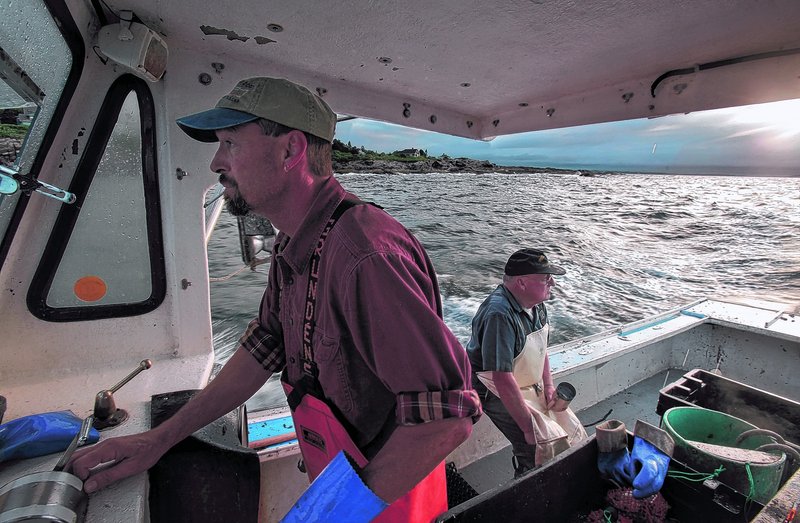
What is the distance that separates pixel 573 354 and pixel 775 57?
2.58m

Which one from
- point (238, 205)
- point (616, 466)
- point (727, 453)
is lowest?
point (616, 466)

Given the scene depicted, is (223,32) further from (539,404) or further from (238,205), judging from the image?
(539,404)

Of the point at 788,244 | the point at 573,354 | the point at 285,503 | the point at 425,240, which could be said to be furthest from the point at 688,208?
the point at 285,503

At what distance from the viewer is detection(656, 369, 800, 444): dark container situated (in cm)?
265

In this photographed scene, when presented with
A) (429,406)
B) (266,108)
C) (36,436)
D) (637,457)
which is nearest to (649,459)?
(637,457)

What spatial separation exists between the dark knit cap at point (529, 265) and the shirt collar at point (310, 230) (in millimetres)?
1715

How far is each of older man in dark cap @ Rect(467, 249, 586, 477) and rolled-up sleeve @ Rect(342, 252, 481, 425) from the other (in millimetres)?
1601

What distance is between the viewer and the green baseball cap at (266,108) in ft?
3.70

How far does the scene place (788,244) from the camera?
66.8 ft

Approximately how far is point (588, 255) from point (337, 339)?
16629 mm

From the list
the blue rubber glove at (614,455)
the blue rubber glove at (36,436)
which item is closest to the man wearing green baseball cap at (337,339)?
the blue rubber glove at (36,436)

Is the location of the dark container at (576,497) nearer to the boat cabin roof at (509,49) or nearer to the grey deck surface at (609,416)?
the grey deck surface at (609,416)

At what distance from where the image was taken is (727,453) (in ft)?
6.61

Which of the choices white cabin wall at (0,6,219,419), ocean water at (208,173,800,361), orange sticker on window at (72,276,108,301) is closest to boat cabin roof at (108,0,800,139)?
white cabin wall at (0,6,219,419)
